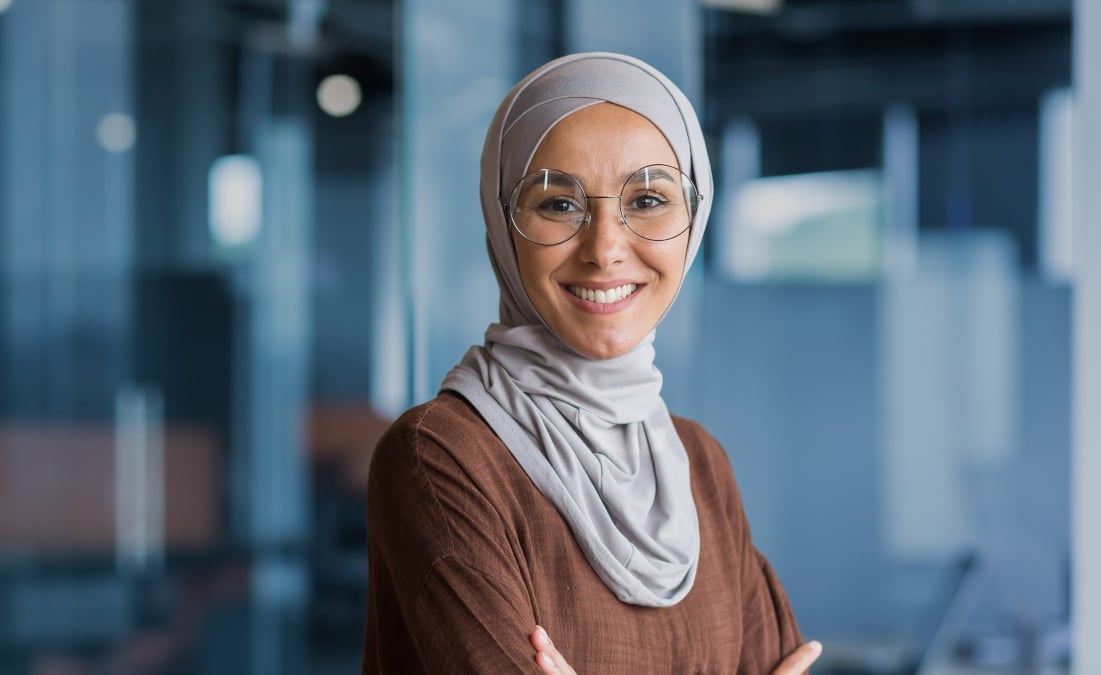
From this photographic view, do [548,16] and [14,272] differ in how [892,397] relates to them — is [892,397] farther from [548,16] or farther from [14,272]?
[14,272]

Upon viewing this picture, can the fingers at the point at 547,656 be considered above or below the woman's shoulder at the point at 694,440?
below

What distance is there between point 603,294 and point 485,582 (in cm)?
33

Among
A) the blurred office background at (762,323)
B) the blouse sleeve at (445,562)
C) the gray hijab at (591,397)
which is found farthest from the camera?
the blurred office background at (762,323)

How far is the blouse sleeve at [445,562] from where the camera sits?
1090mm

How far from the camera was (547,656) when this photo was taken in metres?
1.11

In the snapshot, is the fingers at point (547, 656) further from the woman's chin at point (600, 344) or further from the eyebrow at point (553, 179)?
the eyebrow at point (553, 179)

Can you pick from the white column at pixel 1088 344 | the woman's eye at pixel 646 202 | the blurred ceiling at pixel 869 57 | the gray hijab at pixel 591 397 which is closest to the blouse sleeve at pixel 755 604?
the gray hijab at pixel 591 397

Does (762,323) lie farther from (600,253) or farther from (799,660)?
(600,253)

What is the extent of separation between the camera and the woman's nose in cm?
121

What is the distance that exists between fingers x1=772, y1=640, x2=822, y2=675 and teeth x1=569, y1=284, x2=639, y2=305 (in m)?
0.47

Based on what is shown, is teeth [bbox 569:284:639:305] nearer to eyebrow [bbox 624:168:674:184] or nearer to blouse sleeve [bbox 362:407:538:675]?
eyebrow [bbox 624:168:674:184]

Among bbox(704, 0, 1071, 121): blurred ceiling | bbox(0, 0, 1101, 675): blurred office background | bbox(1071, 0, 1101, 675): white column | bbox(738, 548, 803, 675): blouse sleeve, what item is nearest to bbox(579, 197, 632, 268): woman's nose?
bbox(738, 548, 803, 675): blouse sleeve

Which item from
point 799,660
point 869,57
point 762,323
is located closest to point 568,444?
point 799,660

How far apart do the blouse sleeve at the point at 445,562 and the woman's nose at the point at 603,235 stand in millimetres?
256
